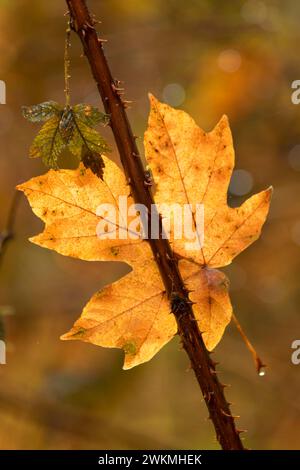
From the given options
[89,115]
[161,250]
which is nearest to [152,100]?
[89,115]

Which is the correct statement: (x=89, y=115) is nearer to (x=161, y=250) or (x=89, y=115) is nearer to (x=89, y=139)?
(x=89, y=139)

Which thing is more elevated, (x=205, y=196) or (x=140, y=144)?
(x=140, y=144)

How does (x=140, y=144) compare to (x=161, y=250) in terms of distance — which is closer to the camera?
(x=161, y=250)

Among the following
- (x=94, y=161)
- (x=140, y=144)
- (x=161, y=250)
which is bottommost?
(x=161, y=250)

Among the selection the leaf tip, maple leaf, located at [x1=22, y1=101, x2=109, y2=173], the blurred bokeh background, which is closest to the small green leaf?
maple leaf, located at [x1=22, y1=101, x2=109, y2=173]

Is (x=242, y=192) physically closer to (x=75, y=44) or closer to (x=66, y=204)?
(x=75, y=44)

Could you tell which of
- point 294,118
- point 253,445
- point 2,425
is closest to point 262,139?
point 294,118
